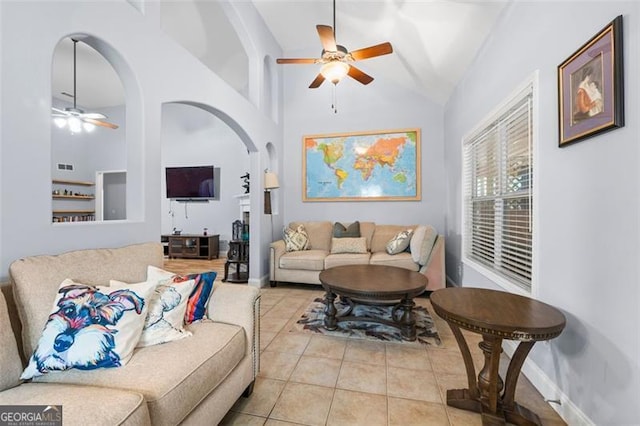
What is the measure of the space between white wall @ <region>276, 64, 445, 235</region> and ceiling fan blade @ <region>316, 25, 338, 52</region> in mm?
2204

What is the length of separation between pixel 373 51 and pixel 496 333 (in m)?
2.57

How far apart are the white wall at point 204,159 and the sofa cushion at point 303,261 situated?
2.86 m

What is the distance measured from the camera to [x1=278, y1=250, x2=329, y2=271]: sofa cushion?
381 cm

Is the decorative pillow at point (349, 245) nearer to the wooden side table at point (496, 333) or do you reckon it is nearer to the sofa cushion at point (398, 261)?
the sofa cushion at point (398, 261)

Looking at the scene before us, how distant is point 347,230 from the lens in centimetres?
441

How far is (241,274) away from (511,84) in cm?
422

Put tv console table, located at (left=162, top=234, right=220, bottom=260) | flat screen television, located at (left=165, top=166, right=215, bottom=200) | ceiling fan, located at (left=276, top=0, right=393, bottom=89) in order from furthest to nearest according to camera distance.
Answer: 1. flat screen television, located at (left=165, top=166, right=215, bottom=200)
2. tv console table, located at (left=162, top=234, right=220, bottom=260)
3. ceiling fan, located at (left=276, top=0, right=393, bottom=89)

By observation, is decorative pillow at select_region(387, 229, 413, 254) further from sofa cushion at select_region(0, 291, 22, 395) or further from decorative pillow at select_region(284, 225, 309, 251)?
sofa cushion at select_region(0, 291, 22, 395)

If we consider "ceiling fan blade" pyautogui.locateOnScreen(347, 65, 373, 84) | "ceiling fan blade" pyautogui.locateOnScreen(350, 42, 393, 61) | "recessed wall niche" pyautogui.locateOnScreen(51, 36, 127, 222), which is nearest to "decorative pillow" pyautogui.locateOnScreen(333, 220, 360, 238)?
"ceiling fan blade" pyautogui.locateOnScreen(347, 65, 373, 84)

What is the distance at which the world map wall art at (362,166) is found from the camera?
15.1 feet

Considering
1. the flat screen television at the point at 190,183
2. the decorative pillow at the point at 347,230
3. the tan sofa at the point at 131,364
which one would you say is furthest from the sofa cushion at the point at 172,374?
the flat screen television at the point at 190,183

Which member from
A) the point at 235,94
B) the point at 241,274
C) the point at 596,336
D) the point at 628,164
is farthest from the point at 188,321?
the point at 241,274

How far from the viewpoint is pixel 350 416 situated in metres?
1.53

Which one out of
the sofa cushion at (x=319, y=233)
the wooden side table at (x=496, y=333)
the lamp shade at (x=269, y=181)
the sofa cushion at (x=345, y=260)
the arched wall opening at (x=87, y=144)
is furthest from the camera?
the arched wall opening at (x=87, y=144)
